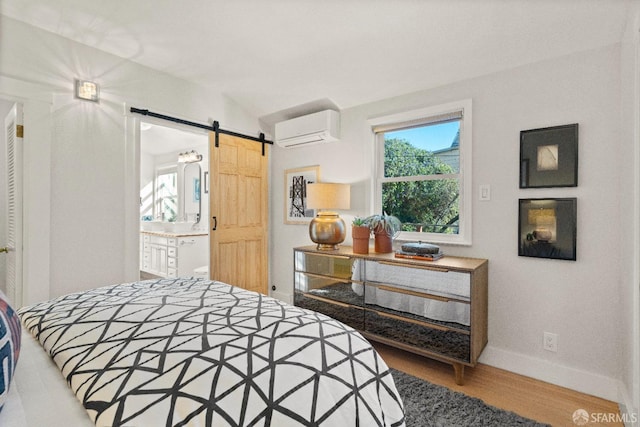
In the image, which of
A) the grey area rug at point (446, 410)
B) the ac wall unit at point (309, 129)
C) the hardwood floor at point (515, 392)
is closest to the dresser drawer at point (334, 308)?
the hardwood floor at point (515, 392)

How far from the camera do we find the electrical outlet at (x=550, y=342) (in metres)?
2.23

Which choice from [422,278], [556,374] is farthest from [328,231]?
[556,374]

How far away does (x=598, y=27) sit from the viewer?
6.46 feet

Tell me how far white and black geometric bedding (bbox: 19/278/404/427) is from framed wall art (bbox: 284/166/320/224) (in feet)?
7.70

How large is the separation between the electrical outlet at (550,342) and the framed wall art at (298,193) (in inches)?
91.8

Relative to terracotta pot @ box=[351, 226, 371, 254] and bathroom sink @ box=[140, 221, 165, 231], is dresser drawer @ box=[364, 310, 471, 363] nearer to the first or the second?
terracotta pot @ box=[351, 226, 371, 254]

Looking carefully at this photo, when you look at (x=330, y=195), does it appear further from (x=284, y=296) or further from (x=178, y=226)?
(x=178, y=226)

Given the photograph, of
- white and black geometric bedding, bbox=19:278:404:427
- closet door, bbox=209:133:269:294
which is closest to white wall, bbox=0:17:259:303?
closet door, bbox=209:133:269:294

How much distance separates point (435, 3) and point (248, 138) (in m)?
2.38

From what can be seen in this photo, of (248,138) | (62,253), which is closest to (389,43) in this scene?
(248,138)

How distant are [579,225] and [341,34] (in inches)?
84.0

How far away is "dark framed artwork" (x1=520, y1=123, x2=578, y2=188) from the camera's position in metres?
2.15

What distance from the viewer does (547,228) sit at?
7.34 feet

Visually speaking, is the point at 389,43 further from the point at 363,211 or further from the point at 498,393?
the point at 498,393
